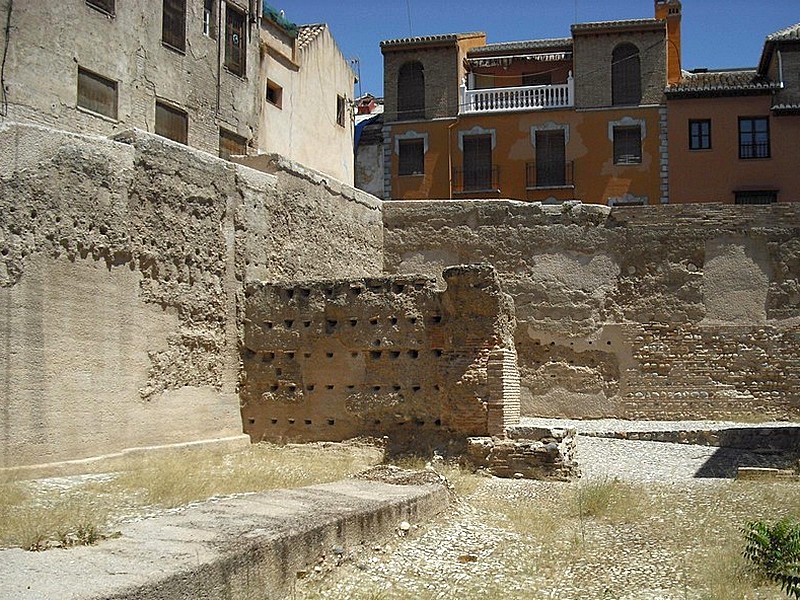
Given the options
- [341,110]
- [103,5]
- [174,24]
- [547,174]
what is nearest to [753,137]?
[547,174]

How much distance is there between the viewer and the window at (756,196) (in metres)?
25.7

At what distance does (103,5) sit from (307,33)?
29.1ft

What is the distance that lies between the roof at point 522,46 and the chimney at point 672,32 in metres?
2.92

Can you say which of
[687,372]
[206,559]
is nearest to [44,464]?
[206,559]

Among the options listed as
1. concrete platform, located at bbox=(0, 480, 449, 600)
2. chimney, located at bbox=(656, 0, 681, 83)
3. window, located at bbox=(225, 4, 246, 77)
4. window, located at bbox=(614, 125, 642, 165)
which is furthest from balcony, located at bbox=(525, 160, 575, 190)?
concrete platform, located at bbox=(0, 480, 449, 600)

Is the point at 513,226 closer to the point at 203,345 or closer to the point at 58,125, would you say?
the point at 203,345

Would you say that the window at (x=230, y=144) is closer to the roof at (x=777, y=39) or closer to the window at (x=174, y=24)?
the window at (x=174, y=24)

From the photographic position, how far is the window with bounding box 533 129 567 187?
2689 cm

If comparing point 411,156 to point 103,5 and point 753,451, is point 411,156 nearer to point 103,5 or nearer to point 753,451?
point 103,5

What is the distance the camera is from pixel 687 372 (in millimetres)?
17781

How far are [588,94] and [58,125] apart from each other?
15690 millimetres

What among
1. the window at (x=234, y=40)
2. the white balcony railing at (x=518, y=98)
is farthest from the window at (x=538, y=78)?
the window at (x=234, y=40)

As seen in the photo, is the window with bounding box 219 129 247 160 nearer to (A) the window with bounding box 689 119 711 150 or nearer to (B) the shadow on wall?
(B) the shadow on wall

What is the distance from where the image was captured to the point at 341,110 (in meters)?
27.3
